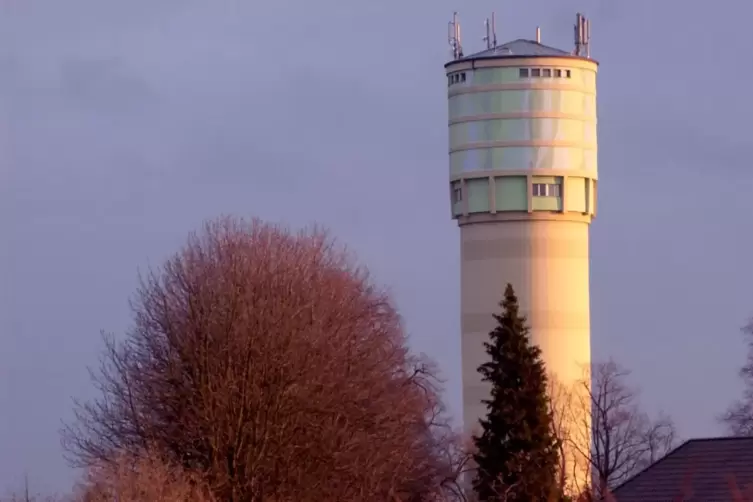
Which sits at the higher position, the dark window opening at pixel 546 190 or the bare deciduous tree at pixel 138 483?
the dark window opening at pixel 546 190

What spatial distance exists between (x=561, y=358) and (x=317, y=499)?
15.1m

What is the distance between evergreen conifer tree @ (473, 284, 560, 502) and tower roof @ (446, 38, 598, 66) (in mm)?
15123

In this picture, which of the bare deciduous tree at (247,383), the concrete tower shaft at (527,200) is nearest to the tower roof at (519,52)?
the concrete tower shaft at (527,200)

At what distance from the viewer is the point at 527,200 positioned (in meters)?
44.8

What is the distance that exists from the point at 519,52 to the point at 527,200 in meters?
4.29

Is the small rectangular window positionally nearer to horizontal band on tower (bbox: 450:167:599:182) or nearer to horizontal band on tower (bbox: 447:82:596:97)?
horizontal band on tower (bbox: 450:167:599:182)

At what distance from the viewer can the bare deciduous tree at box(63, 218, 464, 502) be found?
30.1 metres

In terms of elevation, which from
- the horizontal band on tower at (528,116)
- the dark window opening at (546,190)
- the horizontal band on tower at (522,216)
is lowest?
the horizontal band on tower at (522,216)

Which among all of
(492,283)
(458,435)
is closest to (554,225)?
(492,283)

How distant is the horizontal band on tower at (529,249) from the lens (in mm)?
44750

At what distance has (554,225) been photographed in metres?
44.9

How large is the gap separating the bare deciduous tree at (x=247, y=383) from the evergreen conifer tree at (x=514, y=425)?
197cm

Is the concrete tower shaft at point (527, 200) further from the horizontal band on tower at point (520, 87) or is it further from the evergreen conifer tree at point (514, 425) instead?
the evergreen conifer tree at point (514, 425)

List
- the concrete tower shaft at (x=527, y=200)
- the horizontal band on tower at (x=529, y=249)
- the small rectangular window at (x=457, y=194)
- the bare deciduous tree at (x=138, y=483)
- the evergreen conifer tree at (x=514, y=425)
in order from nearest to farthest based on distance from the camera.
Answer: the bare deciduous tree at (x=138, y=483) → the evergreen conifer tree at (x=514, y=425) → the concrete tower shaft at (x=527, y=200) → the horizontal band on tower at (x=529, y=249) → the small rectangular window at (x=457, y=194)
